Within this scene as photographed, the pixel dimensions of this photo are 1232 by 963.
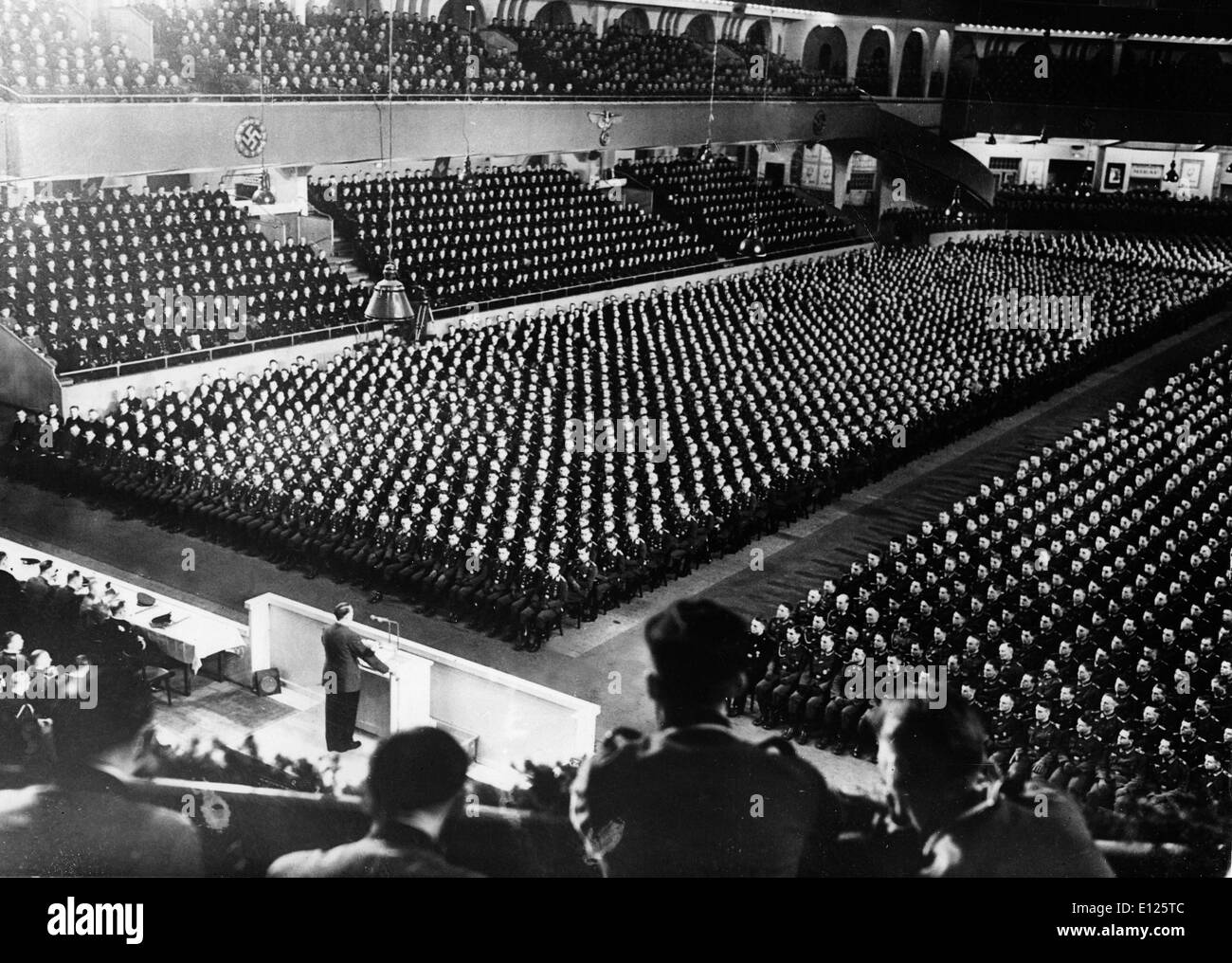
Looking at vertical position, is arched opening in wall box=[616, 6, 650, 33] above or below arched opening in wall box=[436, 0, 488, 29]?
above

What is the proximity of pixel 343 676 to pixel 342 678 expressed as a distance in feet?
0.08

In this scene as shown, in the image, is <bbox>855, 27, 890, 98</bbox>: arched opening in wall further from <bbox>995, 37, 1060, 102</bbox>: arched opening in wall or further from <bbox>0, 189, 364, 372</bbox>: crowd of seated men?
<bbox>0, 189, 364, 372</bbox>: crowd of seated men

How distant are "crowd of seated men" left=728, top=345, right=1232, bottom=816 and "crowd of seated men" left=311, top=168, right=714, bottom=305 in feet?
41.4

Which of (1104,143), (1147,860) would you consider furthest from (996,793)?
(1104,143)

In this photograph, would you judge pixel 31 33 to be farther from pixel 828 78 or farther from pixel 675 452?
pixel 828 78

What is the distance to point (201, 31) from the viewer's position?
2403 centimetres

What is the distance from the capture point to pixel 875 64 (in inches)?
1816

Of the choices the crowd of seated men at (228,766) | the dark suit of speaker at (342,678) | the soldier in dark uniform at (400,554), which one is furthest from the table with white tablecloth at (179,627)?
the soldier in dark uniform at (400,554)

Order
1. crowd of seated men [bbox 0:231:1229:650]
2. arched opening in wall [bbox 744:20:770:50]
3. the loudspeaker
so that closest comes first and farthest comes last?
1. the loudspeaker
2. crowd of seated men [bbox 0:231:1229:650]
3. arched opening in wall [bbox 744:20:770:50]

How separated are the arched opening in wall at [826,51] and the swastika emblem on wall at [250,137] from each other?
1066 inches

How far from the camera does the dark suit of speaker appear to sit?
31.1ft

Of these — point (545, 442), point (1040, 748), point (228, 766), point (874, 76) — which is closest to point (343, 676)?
point (228, 766)

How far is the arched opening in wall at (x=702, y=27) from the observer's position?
140 feet

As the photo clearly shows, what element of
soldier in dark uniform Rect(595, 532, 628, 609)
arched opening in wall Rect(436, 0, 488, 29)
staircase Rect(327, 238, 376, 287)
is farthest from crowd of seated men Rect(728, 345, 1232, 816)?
arched opening in wall Rect(436, 0, 488, 29)
